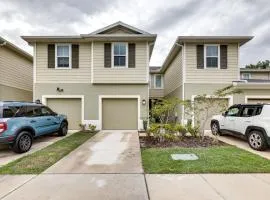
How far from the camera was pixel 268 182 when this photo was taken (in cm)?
447

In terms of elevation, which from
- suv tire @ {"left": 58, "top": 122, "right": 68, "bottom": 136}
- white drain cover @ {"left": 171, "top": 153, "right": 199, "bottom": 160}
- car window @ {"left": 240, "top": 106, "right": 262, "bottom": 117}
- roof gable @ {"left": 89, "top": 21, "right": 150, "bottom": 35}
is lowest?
white drain cover @ {"left": 171, "top": 153, "right": 199, "bottom": 160}

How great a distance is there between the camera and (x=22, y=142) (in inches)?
292

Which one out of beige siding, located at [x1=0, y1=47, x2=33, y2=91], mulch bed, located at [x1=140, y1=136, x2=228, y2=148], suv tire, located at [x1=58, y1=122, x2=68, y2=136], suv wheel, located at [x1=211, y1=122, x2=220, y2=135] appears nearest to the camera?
mulch bed, located at [x1=140, y1=136, x2=228, y2=148]

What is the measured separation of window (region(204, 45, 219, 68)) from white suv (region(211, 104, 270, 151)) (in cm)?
385

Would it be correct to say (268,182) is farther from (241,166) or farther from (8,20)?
(8,20)

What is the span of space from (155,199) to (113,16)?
1395 cm

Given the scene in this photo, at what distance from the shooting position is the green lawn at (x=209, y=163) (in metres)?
5.20

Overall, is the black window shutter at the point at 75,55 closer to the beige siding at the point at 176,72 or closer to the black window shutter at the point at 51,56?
the black window shutter at the point at 51,56

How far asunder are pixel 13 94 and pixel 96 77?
19.7 ft

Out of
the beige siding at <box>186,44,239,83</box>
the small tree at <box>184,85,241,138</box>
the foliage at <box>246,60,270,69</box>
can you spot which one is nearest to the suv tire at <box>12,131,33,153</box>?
the small tree at <box>184,85,241,138</box>

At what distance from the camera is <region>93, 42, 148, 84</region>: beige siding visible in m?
12.7

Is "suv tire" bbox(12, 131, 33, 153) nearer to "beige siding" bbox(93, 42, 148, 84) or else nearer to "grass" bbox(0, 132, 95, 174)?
"grass" bbox(0, 132, 95, 174)

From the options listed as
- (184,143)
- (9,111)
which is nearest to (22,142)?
(9,111)

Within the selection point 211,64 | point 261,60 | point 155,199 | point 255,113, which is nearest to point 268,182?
point 155,199
